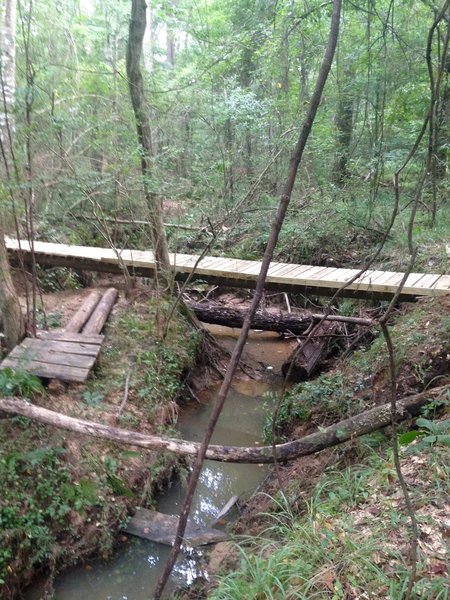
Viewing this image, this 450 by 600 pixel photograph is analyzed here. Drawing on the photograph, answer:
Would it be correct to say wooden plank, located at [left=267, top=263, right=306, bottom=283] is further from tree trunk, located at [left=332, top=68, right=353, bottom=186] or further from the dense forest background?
tree trunk, located at [left=332, top=68, right=353, bottom=186]

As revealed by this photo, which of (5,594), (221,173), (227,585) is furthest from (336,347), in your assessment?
(5,594)

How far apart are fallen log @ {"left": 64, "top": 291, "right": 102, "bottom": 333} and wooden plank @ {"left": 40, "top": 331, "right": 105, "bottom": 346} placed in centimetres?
17

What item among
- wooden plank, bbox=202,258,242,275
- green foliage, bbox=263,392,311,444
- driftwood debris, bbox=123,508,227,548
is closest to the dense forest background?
wooden plank, bbox=202,258,242,275

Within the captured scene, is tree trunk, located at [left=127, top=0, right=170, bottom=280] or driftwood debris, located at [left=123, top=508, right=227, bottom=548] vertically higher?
tree trunk, located at [left=127, top=0, right=170, bottom=280]

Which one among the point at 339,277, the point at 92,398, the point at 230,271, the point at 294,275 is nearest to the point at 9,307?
the point at 92,398

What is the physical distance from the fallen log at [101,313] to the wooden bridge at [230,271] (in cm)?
33

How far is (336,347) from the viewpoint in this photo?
644cm

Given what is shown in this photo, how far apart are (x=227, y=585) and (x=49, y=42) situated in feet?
27.7

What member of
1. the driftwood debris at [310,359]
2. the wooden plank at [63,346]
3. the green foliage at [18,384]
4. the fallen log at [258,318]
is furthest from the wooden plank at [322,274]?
the green foliage at [18,384]

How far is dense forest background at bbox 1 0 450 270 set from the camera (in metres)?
5.60

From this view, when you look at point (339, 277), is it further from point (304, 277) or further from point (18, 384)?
point (18, 384)

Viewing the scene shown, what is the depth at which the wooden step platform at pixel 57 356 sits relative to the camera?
423 centimetres

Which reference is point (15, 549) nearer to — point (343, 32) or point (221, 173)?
point (221, 173)

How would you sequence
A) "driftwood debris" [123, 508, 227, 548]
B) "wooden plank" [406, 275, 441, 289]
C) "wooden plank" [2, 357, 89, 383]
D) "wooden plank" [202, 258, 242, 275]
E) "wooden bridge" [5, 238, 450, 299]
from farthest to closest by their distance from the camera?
"wooden plank" [202, 258, 242, 275] < "wooden bridge" [5, 238, 450, 299] < "wooden plank" [406, 275, 441, 289] < "wooden plank" [2, 357, 89, 383] < "driftwood debris" [123, 508, 227, 548]
